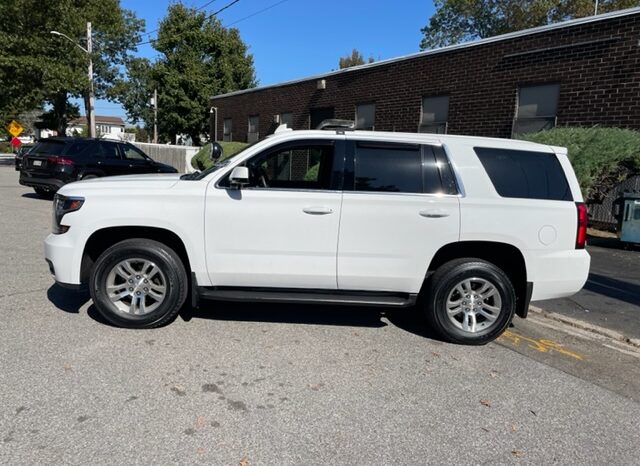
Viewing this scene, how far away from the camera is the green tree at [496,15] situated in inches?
1268

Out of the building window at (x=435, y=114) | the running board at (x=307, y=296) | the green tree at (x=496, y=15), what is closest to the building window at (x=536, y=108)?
the building window at (x=435, y=114)

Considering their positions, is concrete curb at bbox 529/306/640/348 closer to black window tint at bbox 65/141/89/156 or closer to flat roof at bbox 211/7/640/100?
flat roof at bbox 211/7/640/100

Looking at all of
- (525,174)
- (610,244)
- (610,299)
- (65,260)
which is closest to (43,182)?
(65,260)

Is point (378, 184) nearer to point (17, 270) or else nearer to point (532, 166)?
point (532, 166)

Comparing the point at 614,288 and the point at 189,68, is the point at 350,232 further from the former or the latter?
the point at 189,68

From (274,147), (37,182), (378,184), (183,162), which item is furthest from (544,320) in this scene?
(183,162)

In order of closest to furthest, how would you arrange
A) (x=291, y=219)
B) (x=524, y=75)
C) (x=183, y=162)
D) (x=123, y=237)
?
(x=291, y=219), (x=123, y=237), (x=524, y=75), (x=183, y=162)

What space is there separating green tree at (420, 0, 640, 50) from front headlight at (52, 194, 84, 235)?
34220mm

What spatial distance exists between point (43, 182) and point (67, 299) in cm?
813

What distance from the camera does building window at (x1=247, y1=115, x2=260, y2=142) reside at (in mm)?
22342

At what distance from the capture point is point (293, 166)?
5602 millimetres

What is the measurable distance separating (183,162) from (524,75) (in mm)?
17622

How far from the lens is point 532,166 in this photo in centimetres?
463

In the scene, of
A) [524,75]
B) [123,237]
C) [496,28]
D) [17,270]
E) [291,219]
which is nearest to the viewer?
[291,219]
